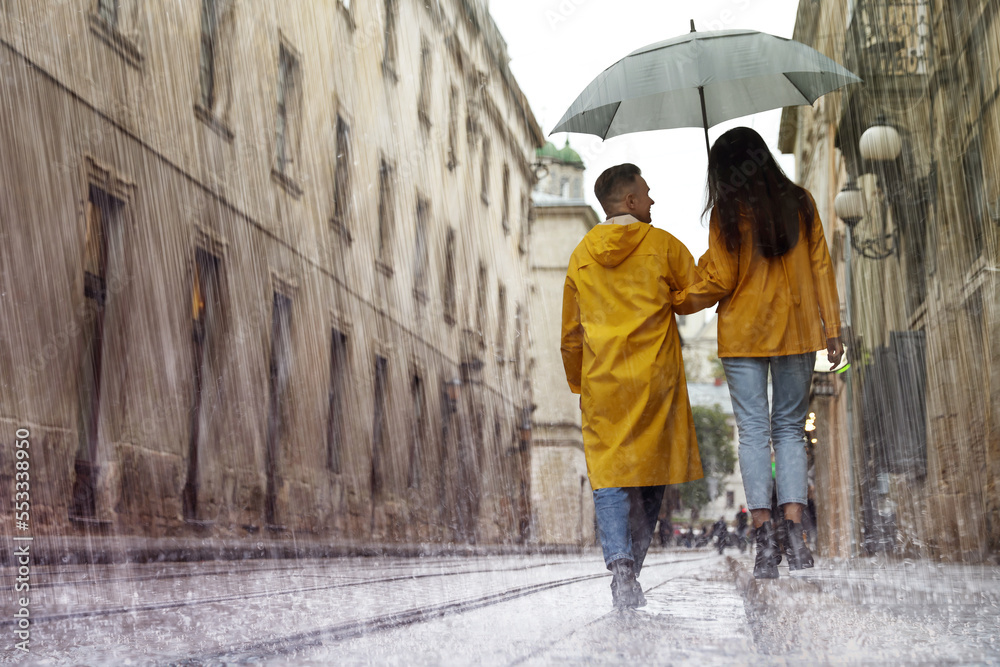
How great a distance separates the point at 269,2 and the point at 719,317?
38.7 feet

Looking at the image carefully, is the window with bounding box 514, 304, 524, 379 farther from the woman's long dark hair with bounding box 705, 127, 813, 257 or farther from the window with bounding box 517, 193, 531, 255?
the woman's long dark hair with bounding box 705, 127, 813, 257

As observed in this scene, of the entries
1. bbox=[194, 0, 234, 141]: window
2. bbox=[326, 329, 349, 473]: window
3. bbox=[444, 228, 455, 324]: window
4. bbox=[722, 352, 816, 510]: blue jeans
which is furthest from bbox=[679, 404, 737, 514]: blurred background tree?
bbox=[722, 352, 816, 510]: blue jeans

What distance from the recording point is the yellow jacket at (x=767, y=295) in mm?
4379

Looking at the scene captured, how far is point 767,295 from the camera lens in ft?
14.5

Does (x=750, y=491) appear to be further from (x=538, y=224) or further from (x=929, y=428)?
(x=538, y=224)

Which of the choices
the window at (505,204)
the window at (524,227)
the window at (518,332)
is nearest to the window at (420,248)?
the window at (505,204)

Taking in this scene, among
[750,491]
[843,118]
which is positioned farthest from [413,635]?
[843,118]

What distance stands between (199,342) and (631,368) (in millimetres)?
9052

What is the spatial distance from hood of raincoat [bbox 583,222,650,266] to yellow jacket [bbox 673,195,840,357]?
28 centimetres

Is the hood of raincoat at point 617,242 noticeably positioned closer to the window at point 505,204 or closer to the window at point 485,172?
the window at point 485,172

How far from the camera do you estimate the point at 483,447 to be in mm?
27953

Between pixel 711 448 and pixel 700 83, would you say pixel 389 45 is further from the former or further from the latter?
pixel 711 448

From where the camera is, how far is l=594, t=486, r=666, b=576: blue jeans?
4.12 meters

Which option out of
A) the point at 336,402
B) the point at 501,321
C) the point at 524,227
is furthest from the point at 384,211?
the point at 524,227
